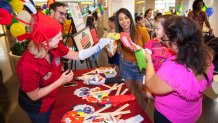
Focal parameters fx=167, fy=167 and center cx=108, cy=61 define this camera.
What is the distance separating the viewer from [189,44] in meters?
0.93

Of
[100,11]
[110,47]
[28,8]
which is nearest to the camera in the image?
[28,8]

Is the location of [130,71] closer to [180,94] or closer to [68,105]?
[68,105]

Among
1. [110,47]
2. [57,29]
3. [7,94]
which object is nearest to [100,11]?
[7,94]

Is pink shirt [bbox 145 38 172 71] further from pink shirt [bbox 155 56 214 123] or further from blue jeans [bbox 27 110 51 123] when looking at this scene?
blue jeans [bbox 27 110 51 123]

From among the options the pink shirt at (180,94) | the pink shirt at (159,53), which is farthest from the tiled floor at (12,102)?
the pink shirt at (180,94)

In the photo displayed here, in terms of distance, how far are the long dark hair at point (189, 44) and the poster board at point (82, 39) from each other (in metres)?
1.80

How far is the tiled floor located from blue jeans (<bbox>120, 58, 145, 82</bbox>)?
0.65 m

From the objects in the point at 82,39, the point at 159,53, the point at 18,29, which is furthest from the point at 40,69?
the point at 82,39

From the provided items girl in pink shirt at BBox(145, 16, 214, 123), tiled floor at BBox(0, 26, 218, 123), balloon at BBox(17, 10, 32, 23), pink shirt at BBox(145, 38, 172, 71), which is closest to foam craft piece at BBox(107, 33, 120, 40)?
pink shirt at BBox(145, 38, 172, 71)

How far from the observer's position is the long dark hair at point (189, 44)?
921 mm

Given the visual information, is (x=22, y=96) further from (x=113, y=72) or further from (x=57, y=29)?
(x=113, y=72)

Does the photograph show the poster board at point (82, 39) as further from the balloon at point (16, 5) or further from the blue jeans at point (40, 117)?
the blue jeans at point (40, 117)

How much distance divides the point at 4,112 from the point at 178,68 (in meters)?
2.64

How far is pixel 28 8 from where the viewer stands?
1.29 metres
